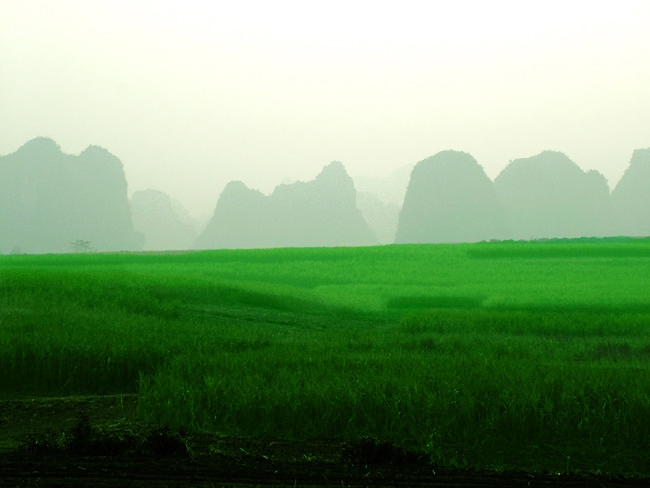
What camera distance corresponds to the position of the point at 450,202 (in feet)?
342

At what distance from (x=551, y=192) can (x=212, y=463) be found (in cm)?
11476

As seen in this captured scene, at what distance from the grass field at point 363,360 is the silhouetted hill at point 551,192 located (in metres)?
80.1

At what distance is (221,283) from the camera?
20.9m

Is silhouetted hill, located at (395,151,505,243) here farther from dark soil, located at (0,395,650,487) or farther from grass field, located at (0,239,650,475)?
dark soil, located at (0,395,650,487)

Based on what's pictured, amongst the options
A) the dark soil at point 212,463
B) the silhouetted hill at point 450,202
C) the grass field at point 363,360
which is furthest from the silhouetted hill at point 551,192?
the dark soil at point 212,463

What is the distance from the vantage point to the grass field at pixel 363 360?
5836 millimetres

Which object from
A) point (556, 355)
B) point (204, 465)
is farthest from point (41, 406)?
point (556, 355)

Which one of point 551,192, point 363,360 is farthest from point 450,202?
point 363,360

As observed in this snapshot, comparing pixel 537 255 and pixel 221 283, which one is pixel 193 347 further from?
pixel 537 255

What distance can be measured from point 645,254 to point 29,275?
3239 centimetres

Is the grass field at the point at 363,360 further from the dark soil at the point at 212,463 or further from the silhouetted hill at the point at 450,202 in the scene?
the silhouetted hill at the point at 450,202

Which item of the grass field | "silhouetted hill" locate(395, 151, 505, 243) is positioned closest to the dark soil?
the grass field

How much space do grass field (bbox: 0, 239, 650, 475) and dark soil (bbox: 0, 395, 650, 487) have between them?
32 centimetres

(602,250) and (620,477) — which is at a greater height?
(602,250)
